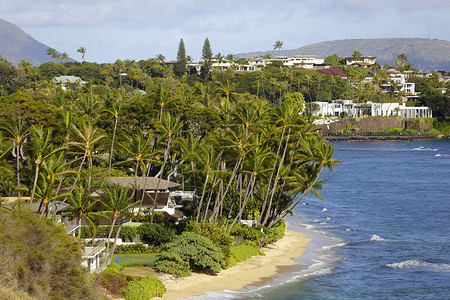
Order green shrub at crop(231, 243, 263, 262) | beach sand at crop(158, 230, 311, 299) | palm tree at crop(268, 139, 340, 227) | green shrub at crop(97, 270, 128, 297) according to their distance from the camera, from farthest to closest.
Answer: palm tree at crop(268, 139, 340, 227) < green shrub at crop(231, 243, 263, 262) < beach sand at crop(158, 230, 311, 299) < green shrub at crop(97, 270, 128, 297)

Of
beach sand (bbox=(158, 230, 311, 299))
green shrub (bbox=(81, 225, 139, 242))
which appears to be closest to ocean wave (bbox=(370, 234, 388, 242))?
beach sand (bbox=(158, 230, 311, 299))

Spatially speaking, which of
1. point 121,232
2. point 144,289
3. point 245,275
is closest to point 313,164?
point 245,275

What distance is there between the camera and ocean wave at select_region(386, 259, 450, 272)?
186ft

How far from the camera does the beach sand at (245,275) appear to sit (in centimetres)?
4456

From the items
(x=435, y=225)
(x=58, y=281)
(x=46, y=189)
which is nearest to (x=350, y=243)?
(x=435, y=225)

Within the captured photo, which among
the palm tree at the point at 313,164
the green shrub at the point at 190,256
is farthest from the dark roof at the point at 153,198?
the green shrub at the point at 190,256

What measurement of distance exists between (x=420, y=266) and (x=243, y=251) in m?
16.6

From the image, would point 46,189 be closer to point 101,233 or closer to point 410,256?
point 101,233

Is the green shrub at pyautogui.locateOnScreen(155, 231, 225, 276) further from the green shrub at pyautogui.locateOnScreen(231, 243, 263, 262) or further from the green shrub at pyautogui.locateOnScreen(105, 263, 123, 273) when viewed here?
the green shrub at pyautogui.locateOnScreen(231, 243, 263, 262)

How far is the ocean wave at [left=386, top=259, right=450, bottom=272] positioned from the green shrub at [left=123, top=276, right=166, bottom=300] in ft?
81.4

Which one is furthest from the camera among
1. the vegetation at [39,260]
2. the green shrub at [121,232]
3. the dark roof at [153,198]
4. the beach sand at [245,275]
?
the dark roof at [153,198]

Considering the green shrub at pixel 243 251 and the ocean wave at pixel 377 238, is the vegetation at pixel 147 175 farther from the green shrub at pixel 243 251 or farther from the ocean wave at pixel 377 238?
the ocean wave at pixel 377 238

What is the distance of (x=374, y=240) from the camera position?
225 ft

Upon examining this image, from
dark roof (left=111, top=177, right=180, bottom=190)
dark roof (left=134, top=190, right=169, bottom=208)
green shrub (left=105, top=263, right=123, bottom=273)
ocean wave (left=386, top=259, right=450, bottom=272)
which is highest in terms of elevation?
dark roof (left=111, top=177, right=180, bottom=190)
